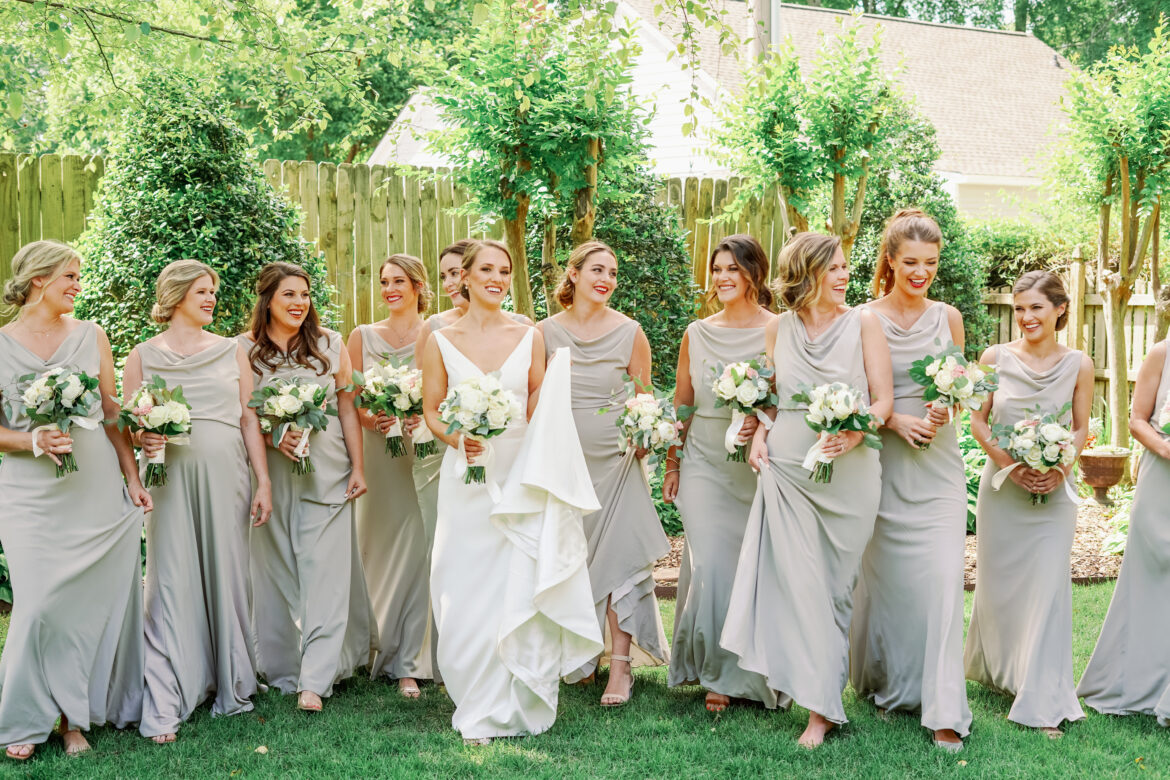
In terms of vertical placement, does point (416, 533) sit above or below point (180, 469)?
below

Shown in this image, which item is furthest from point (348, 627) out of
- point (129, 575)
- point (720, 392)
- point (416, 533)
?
point (720, 392)

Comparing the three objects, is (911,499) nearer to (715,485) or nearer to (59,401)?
(715,485)

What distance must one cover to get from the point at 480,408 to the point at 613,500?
1303 millimetres

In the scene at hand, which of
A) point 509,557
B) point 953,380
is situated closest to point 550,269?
point 509,557

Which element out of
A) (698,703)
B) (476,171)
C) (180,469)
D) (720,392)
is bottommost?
(698,703)

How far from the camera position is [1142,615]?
563cm

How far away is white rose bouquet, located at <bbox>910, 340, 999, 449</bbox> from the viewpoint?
199 inches

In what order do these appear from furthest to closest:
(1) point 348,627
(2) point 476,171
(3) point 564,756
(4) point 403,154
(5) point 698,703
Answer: (4) point 403,154 → (2) point 476,171 → (1) point 348,627 → (5) point 698,703 → (3) point 564,756

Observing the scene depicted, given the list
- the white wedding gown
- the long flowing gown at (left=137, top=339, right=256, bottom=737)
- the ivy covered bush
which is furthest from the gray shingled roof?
the long flowing gown at (left=137, top=339, right=256, bottom=737)

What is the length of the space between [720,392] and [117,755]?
3.32 meters

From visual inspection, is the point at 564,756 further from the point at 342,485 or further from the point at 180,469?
the point at 180,469

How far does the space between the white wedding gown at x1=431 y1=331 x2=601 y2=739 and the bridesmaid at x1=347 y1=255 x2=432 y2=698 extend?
2.73 ft

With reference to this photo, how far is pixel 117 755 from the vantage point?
5055 mm

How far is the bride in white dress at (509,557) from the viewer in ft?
17.5
